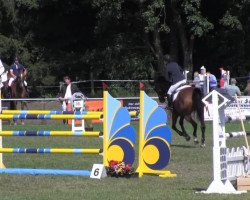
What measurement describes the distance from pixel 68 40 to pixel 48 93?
5.09 m

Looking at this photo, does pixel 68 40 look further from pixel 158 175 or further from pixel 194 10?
pixel 158 175

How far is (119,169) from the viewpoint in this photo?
12.4 metres

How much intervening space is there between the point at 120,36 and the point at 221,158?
111 feet

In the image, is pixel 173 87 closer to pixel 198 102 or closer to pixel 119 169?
pixel 198 102

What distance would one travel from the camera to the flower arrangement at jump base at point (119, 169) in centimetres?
1238

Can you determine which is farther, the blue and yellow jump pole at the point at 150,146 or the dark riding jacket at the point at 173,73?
the dark riding jacket at the point at 173,73

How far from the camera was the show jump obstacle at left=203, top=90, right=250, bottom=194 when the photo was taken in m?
10.6

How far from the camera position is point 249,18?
141ft

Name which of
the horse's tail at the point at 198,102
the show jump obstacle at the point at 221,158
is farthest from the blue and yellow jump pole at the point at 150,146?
the horse's tail at the point at 198,102

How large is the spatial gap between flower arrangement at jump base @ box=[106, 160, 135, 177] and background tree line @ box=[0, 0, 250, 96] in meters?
28.6

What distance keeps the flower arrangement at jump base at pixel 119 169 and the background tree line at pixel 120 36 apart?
93.7 ft

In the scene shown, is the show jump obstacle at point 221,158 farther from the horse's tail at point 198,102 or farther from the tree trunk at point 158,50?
the tree trunk at point 158,50

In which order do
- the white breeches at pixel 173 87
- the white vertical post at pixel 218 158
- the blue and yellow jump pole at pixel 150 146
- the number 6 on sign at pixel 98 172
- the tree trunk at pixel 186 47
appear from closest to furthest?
the white vertical post at pixel 218 158
the number 6 on sign at pixel 98 172
the blue and yellow jump pole at pixel 150 146
the white breeches at pixel 173 87
the tree trunk at pixel 186 47

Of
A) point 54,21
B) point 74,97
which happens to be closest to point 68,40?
point 54,21
